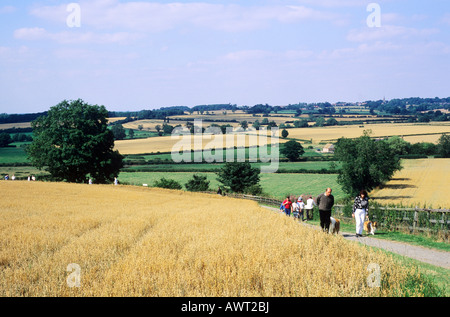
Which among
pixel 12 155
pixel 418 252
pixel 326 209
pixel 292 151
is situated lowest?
pixel 12 155

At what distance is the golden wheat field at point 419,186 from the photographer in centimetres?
5294

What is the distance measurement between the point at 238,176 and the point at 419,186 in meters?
28.3

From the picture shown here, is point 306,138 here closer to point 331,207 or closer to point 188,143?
point 188,143

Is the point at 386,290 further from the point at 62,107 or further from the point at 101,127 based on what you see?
the point at 62,107

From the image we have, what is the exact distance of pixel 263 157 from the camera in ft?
300

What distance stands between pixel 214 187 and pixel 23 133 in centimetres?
7653

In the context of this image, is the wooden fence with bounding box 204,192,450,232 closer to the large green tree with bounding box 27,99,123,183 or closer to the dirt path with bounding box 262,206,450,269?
the dirt path with bounding box 262,206,450,269

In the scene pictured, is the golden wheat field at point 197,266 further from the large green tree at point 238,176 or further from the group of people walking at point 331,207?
the large green tree at point 238,176

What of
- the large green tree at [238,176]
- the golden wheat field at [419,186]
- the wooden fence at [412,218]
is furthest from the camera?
the large green tree at [238,176]

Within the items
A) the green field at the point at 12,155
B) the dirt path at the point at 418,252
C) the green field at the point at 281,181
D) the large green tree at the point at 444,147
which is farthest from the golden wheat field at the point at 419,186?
the green field at the point at 12,155

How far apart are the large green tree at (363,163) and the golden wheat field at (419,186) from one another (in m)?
2.50

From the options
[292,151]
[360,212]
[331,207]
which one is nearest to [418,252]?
[331,207]

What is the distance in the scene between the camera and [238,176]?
2440 inches
